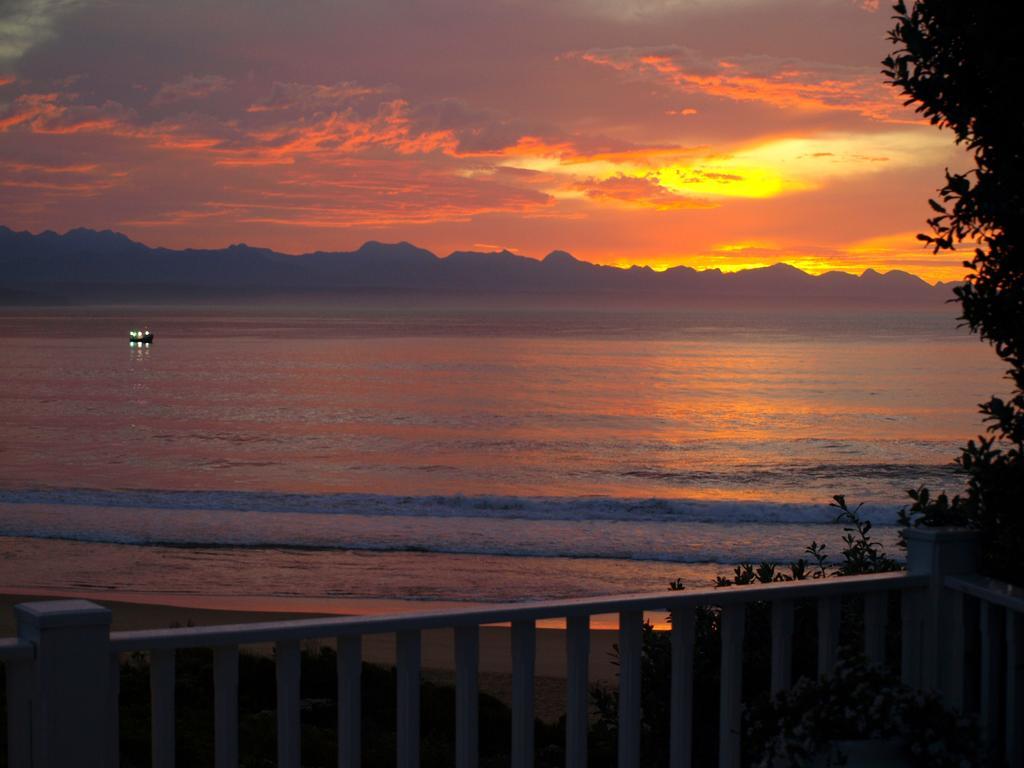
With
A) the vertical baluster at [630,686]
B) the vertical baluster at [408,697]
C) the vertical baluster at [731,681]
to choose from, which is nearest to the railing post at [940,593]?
the vertical baluster at [731,681]

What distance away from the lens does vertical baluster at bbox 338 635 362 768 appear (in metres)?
2.83

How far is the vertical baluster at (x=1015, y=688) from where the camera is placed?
10.6ft

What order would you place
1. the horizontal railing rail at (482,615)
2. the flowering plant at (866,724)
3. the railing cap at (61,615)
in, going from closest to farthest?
the railing cap at (61,615) → the horizontal railing rail at (482,615) → the flowering plant at (866,724)

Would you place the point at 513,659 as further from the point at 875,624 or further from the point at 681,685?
the point at 875,624

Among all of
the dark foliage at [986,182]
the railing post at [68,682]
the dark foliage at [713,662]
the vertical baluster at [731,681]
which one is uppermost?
the dark foliage at [986,182]

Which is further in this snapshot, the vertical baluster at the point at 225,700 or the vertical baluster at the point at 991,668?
the vertical baluster at the point at 991,668

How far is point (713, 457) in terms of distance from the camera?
28547 millimetres

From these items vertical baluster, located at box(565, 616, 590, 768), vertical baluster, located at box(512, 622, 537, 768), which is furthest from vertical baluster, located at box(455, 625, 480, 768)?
vertical baluster, located at box(565, 616, 590, 768)

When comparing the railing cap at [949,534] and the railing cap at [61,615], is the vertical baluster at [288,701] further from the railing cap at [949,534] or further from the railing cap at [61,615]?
the railing cap at [949,534]

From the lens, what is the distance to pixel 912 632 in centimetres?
357

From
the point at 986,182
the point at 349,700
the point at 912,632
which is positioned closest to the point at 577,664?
the point at 349,700

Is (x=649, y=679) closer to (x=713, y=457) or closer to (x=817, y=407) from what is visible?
(x=713, y=457)

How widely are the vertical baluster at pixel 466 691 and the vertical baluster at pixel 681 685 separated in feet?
1.96

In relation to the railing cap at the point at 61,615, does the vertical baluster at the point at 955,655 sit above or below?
below
